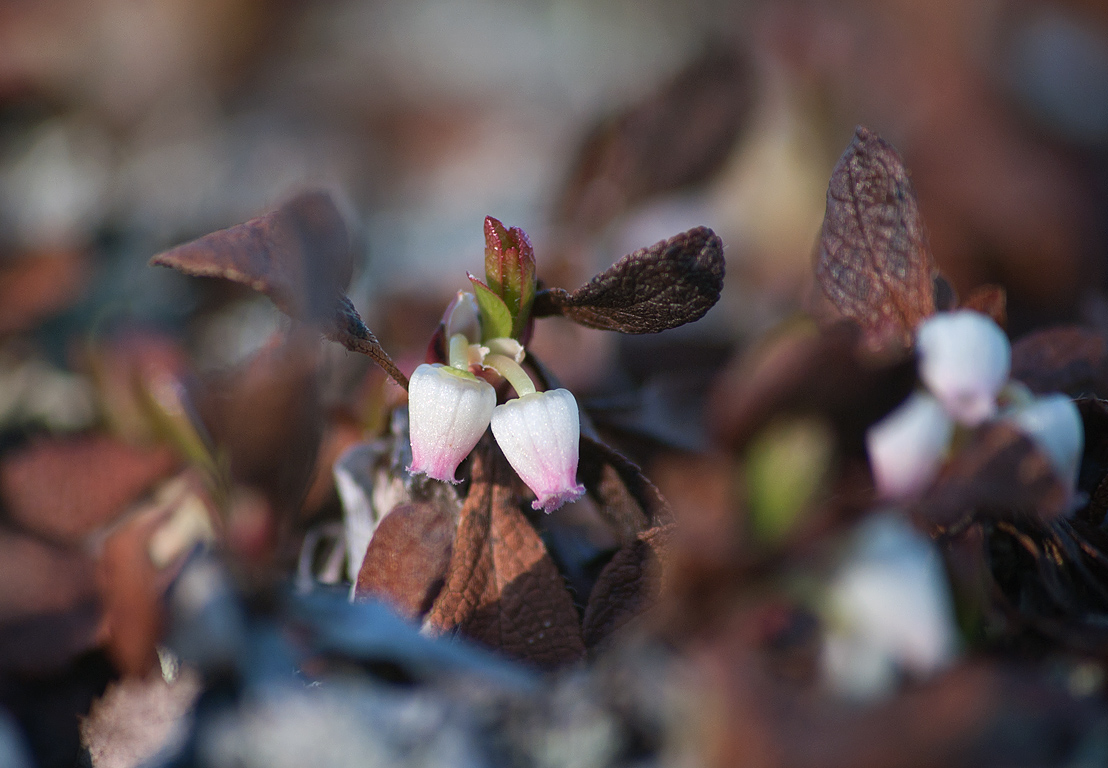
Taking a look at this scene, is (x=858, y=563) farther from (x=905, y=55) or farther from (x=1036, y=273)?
(x=905, y=55)

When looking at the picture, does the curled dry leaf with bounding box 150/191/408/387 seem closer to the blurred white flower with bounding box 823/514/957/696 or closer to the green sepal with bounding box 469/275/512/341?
the green sepal with bounding box 469/275/512/341

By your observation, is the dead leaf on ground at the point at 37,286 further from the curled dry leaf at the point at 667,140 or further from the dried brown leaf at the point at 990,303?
the dried brown leaf at the point at 990,303

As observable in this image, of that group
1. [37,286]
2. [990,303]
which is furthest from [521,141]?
[990,303]

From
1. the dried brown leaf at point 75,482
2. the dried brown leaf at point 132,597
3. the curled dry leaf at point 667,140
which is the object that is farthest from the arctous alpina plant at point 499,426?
the curled dry leaf at point 667,140

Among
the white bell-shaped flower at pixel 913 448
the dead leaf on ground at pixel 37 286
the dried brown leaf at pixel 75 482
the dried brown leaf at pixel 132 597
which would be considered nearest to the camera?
the white bell-shaped flower at pixel 913 448

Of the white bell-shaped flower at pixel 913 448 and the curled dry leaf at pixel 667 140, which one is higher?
the curled dry leaf at pixel 667 140

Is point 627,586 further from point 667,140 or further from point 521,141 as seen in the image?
point 521,141
